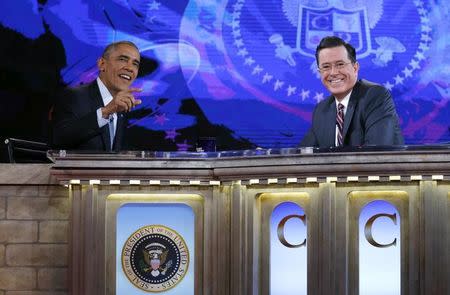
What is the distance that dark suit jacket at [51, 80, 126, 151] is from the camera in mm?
9648

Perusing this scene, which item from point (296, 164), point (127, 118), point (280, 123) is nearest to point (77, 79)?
point (127, 118)

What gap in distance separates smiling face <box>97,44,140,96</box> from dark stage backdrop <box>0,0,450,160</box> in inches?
3.5

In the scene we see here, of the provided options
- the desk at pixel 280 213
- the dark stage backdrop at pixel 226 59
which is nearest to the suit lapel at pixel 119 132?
the dark stage backdrop at pixel 226 59

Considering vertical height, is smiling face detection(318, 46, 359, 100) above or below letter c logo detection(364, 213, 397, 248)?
above

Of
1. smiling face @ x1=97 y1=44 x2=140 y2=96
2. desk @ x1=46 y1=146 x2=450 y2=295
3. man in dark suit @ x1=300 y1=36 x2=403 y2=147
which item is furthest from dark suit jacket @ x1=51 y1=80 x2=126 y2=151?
man in dark suit @ x1=300 y1=36 x2=403 y2=147

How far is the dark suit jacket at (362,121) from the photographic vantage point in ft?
29.3

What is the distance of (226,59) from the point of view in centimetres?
1091

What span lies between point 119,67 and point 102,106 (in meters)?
0.87

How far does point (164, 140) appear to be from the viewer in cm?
1080

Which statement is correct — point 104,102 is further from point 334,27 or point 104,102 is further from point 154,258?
point 154,258

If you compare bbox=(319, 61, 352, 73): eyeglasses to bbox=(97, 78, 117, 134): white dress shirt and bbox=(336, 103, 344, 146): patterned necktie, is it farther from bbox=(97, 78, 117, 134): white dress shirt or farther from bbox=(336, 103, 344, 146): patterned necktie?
bbox=(97, 78, 117, 134): white dress shirt

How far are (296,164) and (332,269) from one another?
0.72 m

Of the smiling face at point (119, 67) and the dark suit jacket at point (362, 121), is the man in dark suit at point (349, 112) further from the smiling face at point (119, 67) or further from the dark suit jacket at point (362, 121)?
the smiling face at point (119, 67)

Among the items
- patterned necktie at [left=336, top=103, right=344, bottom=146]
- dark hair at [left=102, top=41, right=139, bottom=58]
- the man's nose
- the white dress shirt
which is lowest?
patterned necktie at [left=336, top=103, right=344, bottom=146]
